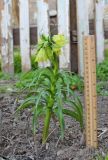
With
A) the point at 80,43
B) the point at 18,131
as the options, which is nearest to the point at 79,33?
the point at 80,43

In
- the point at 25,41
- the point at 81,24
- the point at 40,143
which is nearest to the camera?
the point at 40,143

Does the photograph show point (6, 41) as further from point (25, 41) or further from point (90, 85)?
point (90, 85)

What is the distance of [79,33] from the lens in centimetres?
635

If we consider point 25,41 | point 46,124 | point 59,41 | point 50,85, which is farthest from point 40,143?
point 25,41

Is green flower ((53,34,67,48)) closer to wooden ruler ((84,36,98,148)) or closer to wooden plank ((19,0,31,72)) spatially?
wooden ruler ((84,36,98,148))

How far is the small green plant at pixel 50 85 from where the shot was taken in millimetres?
3061

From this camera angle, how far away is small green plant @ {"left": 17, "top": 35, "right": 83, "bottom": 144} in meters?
3.06

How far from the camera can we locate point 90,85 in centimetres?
310

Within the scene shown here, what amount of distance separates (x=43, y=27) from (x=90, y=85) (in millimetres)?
3405

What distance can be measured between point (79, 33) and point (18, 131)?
287cm

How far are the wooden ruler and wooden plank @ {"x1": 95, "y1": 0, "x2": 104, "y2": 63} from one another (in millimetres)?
3579

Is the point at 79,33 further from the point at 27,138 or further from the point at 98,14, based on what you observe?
the point at 27,138

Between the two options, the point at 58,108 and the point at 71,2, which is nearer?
the point at 58,108

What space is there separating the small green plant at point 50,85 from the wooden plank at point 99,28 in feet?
11.2
